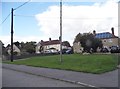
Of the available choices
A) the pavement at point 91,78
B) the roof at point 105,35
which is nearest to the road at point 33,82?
the pavement at point 91,78

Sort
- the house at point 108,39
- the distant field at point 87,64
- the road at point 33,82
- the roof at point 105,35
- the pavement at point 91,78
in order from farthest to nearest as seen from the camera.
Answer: the roof at point 105,35, the house at point 108,39, the distant field at point 87,64, the road at point 33,82, the pavement at point 91,78

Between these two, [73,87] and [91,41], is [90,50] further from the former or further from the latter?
[73,87]

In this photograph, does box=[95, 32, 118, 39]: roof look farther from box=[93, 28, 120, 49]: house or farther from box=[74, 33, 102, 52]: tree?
box=[74, 33, 102, 52]: tree

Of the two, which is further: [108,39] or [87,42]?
[108,39]

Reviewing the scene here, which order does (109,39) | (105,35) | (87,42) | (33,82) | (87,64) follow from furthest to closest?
1. (105,35)
2. (109,39)
3. (87,42)
4. (87,64)
5. (33,82)

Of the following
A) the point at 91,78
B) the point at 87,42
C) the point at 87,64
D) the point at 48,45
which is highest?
the point at 48,45

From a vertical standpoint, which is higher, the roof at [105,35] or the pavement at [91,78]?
the roof at [105,35]

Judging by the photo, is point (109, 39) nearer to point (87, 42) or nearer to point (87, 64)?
point (87, 42)

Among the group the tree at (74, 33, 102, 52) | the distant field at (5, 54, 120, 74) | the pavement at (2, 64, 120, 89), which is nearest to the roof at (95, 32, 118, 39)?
the tree at (74, 33, 102, 52)

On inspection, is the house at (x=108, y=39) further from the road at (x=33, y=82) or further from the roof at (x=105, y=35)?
the road at (x=33, y=82)

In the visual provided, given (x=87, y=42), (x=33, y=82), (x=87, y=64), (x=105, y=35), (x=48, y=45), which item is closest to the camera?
(x=33, y=82)

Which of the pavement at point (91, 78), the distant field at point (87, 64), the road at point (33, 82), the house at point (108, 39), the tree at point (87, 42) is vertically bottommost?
the road at point (33, 82)

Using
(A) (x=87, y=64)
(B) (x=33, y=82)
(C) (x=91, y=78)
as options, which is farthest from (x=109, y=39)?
(B) (x=33, y=82)

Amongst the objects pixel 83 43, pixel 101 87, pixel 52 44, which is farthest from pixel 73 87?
pixel 52 44
